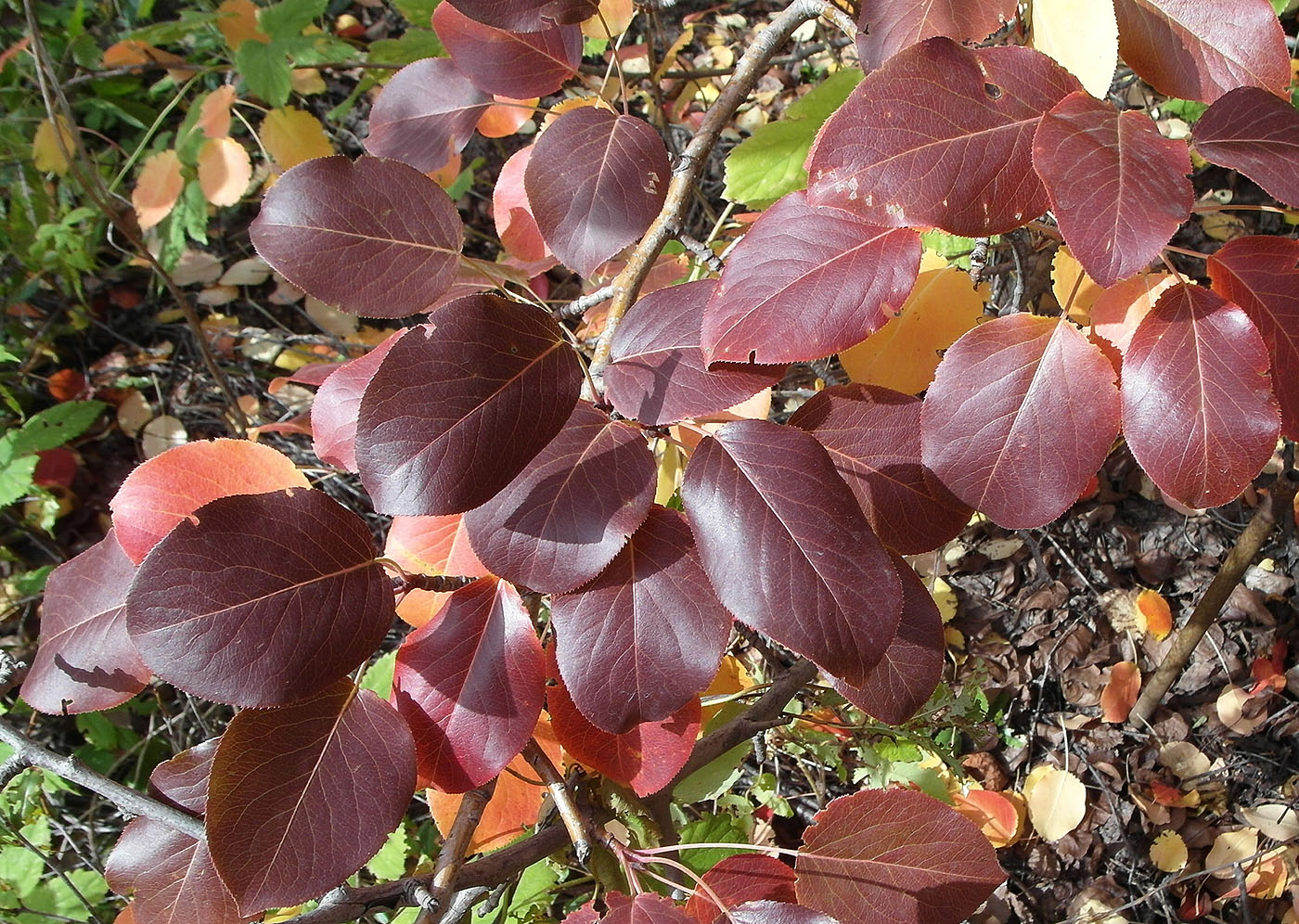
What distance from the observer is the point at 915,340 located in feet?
2.68

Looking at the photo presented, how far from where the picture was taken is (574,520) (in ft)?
1.90

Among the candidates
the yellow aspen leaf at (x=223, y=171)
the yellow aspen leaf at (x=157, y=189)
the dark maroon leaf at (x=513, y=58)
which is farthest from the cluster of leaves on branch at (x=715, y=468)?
the yellow aspen leaf at (x=157, y=189)

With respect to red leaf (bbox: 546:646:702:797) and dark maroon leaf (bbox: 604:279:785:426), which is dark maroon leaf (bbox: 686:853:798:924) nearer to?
red leaf (bbox: 546:646:702:797)

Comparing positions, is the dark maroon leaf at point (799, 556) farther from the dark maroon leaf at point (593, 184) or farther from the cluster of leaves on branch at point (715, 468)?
the dark maroon leaf at point (593, 184)

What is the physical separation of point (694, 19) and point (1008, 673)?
68.8 inches

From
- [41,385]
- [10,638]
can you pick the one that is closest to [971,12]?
[10,638]

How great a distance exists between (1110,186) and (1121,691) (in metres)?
1.52

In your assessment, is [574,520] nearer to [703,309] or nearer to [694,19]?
[703,309]

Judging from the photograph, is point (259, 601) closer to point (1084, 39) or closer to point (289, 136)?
point (1084, 39)

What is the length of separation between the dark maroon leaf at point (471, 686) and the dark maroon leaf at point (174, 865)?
18cm

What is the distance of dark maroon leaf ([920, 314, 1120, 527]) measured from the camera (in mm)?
576

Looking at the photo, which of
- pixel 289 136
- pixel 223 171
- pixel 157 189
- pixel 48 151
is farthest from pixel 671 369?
pixel 48 151

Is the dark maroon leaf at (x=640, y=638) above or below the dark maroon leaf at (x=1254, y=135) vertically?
below

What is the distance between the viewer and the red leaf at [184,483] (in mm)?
700
